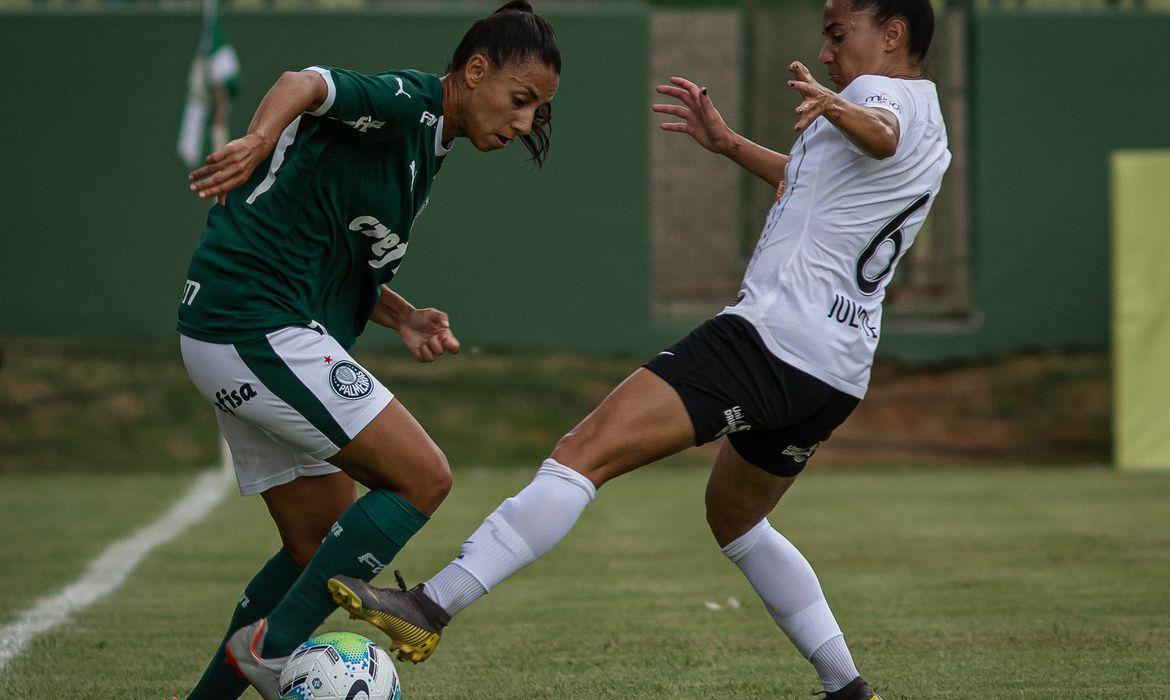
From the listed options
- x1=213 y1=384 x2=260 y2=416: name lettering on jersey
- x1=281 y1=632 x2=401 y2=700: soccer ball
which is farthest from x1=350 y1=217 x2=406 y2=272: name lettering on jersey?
x1=281 y1=632 x2=401 y2=700: soccer ball

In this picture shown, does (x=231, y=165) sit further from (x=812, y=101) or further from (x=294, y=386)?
(x=812, y=101)

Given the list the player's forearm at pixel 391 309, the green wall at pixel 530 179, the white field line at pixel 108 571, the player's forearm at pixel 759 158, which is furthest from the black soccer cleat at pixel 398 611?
the green wall at pixel 530 179

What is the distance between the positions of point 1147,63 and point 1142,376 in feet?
10.3

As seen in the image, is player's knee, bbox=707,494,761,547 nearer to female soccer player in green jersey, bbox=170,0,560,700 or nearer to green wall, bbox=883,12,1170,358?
female soccer player in green jersey, bbox=170,0,560,700

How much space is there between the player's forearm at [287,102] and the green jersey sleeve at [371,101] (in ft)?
0.08

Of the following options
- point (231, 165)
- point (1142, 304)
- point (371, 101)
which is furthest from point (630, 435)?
point (1142, 304)

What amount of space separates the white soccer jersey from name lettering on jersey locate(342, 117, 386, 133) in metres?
1.04

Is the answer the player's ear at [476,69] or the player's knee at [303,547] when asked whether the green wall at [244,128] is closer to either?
the player's knee at [303,547]

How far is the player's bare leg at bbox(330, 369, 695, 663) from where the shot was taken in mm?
3408

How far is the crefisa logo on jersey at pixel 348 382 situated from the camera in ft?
12.0

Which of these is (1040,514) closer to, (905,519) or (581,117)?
(905,519)

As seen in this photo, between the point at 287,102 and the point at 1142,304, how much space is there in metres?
9.34

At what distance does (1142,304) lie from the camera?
11.3m

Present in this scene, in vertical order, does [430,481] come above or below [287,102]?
below
